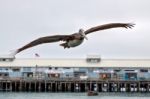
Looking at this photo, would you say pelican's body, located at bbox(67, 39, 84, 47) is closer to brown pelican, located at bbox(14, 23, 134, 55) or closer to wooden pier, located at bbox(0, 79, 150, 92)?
brown pelican, located at bbox(14, 23, 134, 55)

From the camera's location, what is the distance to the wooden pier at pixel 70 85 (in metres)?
142

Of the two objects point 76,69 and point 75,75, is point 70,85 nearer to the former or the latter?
point 76,69

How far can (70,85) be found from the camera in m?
142

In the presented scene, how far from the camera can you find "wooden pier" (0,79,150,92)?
142 m

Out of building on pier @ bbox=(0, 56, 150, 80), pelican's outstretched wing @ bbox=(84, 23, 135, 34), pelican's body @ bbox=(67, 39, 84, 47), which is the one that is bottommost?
pelican's body @ bbox=(67, 39, 84, 47)

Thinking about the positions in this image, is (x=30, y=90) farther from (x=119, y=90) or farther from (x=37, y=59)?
(x=119, y=90)

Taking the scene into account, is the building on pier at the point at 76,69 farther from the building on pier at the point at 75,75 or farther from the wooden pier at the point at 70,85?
the wooden pier at the point at 70,85

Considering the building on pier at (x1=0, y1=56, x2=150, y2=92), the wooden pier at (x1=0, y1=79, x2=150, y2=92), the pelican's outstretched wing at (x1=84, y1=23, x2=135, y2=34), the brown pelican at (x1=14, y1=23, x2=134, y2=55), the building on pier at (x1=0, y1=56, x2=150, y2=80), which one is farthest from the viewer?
the building on pier at (x1=0, y1=56, x2=150, y2=80)

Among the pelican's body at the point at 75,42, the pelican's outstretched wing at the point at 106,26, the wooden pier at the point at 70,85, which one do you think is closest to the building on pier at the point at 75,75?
the wooden pier at the point at 70,85

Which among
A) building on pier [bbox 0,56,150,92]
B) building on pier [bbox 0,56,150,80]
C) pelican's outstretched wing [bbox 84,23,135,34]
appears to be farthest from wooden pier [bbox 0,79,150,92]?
pelican's outstretched wing [bbox 84,23,135,34]

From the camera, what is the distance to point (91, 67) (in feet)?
477

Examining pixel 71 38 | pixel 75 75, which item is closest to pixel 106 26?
pixel 71 38

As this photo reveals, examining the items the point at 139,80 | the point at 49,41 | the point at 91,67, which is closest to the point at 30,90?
the point at 91,67

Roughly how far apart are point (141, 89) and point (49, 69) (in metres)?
22.1
